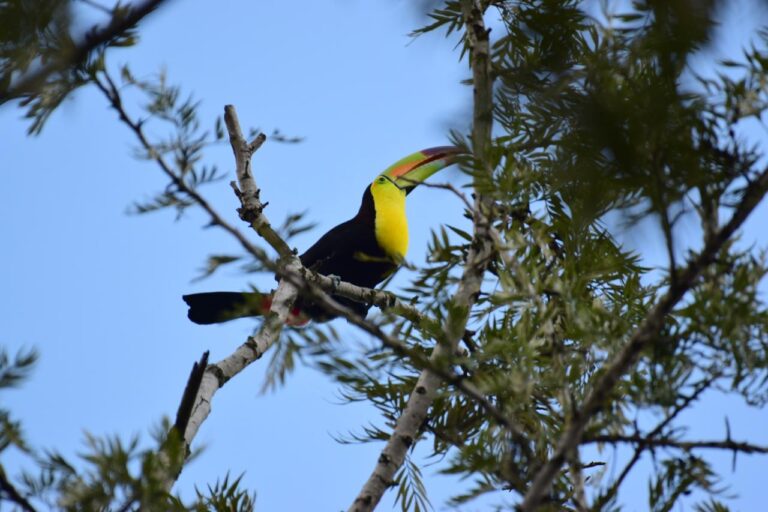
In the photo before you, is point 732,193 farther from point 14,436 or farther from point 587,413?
point 14,436

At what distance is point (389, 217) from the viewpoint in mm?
4996

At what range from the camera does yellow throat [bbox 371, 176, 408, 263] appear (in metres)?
4.91

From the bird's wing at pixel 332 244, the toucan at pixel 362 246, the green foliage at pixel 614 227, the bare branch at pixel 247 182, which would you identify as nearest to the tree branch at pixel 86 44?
the green foliage at pixel 614 227

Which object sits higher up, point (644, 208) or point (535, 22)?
point (535, 22)

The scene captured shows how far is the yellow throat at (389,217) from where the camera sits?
491 centimetres

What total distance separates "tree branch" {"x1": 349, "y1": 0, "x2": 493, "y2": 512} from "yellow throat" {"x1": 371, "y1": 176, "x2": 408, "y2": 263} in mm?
2922

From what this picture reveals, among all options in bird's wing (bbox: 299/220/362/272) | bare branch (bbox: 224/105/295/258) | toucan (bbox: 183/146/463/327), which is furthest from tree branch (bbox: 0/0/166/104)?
bird's wing (bbox: 299/220/362/272)

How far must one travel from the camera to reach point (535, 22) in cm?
161

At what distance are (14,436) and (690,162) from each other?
3.40 ft

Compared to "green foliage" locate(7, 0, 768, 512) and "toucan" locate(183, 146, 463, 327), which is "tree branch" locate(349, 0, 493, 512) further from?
"toucan" locate(183, 146, 463, 327)

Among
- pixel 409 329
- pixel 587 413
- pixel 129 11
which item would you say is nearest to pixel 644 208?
pixel 587 413

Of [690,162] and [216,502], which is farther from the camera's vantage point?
[216,502]

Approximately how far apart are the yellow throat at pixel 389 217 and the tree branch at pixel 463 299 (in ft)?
9.59

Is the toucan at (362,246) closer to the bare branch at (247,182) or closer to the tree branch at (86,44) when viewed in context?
the bare branch at (247,182)
